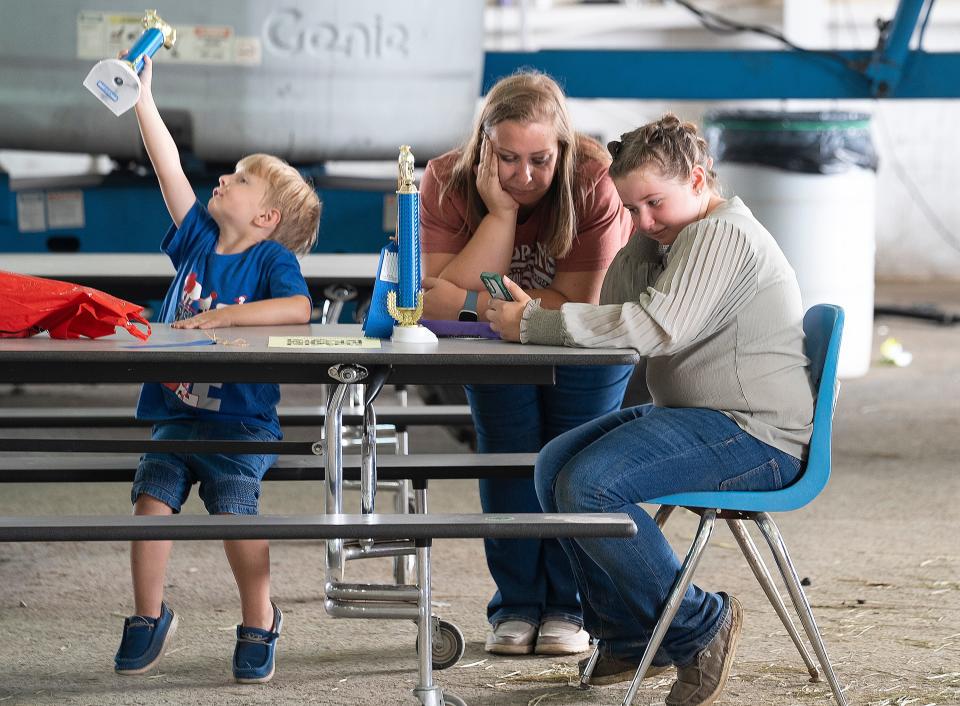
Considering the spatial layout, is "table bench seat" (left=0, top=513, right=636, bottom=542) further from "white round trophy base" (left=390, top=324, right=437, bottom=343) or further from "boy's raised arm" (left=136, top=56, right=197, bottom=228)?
"boy's raised arm" (left=136, top=56, right=197, bottom=228)

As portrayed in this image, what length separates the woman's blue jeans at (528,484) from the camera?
9.20 ft

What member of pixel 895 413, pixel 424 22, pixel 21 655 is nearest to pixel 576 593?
pixel 21 655

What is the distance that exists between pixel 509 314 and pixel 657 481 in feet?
1.25

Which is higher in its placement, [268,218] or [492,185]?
[492,185]

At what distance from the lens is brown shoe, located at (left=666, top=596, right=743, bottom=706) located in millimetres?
2385

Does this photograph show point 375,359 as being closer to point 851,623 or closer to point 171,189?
point 171,189

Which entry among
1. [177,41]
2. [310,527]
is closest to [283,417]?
[310,527]

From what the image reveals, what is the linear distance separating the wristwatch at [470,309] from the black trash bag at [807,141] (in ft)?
14.4

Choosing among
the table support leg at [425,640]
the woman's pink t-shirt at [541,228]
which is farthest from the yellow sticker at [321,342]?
the woman's pink t-shirt at [541,228]

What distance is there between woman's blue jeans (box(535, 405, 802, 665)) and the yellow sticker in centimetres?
41

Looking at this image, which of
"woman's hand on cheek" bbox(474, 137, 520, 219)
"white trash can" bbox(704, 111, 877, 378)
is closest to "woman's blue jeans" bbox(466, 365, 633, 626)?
"woman's hand on cheek" bbox(474, 137, 520, 219)

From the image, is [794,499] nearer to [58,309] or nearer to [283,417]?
[58,309]

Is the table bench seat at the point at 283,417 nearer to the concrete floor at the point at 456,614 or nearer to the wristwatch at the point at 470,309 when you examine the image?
the concrete floor at the point at 456,614

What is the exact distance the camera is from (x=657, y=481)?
2268 millimetres
